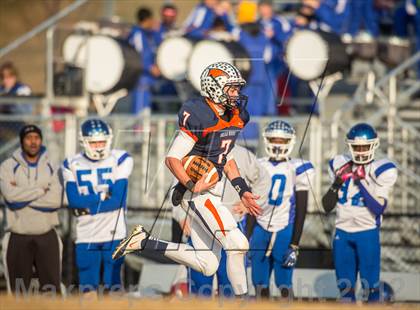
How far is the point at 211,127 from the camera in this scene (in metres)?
10.1

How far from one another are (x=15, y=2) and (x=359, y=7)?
452 inches

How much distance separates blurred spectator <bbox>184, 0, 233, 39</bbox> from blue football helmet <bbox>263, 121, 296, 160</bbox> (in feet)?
14.1

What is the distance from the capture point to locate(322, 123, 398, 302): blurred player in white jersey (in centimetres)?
1155

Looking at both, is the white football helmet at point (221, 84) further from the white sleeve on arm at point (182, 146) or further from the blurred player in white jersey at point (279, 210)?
the blurred player in white jersey at point (279, 210)

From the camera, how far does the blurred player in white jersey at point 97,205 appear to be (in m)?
11.8

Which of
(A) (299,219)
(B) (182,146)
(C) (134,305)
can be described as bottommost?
(C) (134,305)

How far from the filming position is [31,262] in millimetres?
12164

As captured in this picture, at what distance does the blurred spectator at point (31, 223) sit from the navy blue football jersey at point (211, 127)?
2.39m

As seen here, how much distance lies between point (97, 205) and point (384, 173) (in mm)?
2537

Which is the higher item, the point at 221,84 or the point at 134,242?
the point at 221,84

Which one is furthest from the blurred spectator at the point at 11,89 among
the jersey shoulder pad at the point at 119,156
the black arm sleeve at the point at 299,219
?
the black arm sleeve at the point at 299,219

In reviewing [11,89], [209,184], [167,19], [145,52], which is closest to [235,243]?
[209,184]

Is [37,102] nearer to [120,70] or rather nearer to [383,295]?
[120,70]

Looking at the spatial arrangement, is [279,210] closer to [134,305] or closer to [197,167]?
[197,167]
